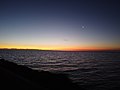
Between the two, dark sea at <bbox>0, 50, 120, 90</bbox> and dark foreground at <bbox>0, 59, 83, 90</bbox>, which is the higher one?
dark foreground at <bbox>0, 59, 83, 90</bbox>

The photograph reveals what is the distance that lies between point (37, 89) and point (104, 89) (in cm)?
1254

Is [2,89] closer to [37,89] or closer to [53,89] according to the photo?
[37,89]

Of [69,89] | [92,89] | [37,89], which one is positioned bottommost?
[92,89]

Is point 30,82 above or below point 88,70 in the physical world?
above

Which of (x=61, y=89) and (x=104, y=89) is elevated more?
(x=61, y=89)

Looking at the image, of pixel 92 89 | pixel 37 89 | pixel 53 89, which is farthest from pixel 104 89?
pixel 37 89

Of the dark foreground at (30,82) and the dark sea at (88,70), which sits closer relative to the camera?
the dark foreground at (30,82)

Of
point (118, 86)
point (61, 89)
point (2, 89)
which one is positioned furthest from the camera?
point (118, 86)

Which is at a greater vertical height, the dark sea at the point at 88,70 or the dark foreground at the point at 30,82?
the dark foreground at the point at 30,82

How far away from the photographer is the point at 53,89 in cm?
1162

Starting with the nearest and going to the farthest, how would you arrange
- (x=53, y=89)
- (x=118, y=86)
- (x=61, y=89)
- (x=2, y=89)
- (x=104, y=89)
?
(x=2, y=89) → (x=53, y=89) → (x=61, y=89) → (x=104, y=89) → (x=118, y=86)

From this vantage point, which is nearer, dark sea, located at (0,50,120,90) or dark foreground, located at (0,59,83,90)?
dark foreground, located at (0,59,83,90)

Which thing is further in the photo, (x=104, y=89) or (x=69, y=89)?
(x=104, y=89)

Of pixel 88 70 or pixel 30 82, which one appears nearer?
pixel 30 82
